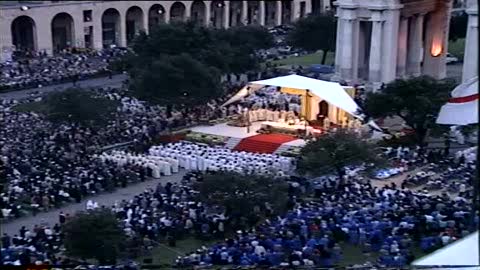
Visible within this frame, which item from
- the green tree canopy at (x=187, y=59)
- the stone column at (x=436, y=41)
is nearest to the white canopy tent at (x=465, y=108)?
the green tree canopy at (x=187, y=59)

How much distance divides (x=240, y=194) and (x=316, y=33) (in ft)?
106

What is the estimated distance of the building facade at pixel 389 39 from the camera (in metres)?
41.4

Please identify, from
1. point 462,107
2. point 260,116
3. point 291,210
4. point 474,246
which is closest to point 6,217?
point 291,210

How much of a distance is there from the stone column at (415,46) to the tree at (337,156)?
18736mm

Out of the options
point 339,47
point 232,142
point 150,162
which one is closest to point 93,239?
point 150,162

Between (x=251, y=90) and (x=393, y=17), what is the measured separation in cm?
861

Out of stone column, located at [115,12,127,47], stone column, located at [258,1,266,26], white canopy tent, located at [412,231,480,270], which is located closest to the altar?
stone column, located at [258,1,266,26]

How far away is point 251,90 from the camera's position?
3850 cm

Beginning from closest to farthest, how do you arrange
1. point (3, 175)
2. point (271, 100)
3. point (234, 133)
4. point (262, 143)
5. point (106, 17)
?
point (3, 175) → point (262, 143) → point (234, 133) → point (271, 100) → point (106, 17)

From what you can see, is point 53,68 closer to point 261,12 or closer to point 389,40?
point 261,12

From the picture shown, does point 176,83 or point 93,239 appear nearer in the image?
point 93,239

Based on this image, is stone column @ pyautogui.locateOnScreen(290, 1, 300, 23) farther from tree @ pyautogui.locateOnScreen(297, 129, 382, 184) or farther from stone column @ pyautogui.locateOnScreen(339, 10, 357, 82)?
tree @ pyautogui.locateOnScreen(297, 129, 382, 184)

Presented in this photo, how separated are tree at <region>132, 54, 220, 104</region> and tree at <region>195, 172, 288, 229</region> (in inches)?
563

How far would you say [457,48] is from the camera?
63.4 m
